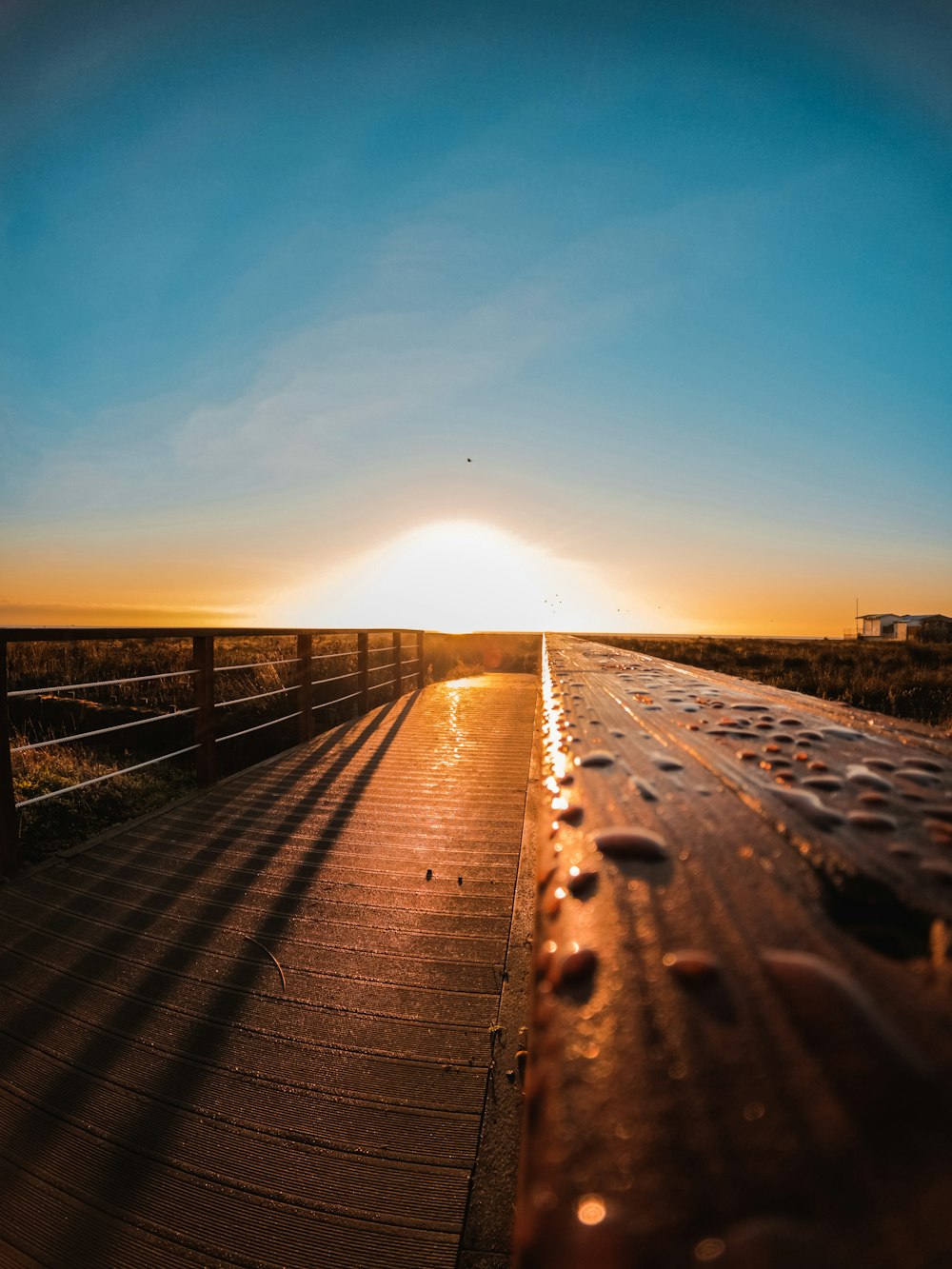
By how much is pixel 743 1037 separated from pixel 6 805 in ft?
12.4

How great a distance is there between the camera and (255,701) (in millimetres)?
8781

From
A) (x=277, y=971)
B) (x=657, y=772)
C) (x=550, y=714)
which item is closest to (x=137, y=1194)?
(x=277, y=971)

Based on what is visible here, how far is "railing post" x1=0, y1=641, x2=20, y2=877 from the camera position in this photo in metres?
2.98

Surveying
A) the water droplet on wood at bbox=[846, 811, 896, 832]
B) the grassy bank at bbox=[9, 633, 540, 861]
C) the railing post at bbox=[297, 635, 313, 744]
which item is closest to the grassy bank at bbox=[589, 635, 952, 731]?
the railing post at bbox=[297, 635, 313, 744]

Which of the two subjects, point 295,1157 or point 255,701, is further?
point 255,701

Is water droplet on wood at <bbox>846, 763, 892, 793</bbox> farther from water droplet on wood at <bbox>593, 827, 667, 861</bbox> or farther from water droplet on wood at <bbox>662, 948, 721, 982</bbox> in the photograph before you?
water droplet on wood at <bbox>662, 948, 721, 982</bbox>

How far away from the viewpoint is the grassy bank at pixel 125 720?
438 cm

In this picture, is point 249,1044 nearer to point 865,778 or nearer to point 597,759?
point 597,759

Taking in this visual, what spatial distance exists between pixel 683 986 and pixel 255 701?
917 centimetres

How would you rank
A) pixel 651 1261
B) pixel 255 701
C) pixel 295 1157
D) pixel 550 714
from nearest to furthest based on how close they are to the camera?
pixel 651 1261, pixel 550 714, pixel 295 1157, pixel 255 701

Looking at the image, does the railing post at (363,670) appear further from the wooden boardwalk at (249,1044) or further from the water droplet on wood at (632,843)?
the water droplet on wood at (632,843)

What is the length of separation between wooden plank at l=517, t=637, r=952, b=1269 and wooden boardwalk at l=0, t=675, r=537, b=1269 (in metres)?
1.48

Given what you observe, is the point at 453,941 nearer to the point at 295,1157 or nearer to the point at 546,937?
the point at 295,1157

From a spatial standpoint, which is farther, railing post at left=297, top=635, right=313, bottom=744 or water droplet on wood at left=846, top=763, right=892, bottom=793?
railing post at left=297, top=635, right=313, bottom=744
